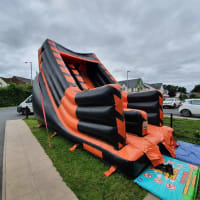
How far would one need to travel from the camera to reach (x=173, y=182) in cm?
185

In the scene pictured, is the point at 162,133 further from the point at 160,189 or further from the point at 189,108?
the point at 189,108

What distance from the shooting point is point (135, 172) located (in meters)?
1.97

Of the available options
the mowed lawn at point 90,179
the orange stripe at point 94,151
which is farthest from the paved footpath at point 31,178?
the orange stripe at point 94,151

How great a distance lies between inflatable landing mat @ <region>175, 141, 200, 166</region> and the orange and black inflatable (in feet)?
0.58

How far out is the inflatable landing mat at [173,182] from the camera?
1643 millimetres

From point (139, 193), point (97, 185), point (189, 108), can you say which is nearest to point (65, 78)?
point (97, 185)

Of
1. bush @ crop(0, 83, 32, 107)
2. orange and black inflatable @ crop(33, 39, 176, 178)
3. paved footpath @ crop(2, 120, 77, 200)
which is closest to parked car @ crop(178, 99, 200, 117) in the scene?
orange and black inflatable @ crop(33, 39, 176, 178)

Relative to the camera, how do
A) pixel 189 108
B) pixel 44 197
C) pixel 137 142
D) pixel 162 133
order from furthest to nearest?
1. pixel 189 108
2. pixel 162 133
3. pixel 137 142
4. pixel 44 197

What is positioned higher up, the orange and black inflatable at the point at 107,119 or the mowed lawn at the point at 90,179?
the orange and black inflatable at the point at 107,119

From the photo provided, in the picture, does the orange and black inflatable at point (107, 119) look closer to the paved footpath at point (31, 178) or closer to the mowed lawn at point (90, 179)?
the mowed lawn at point (90, 179)

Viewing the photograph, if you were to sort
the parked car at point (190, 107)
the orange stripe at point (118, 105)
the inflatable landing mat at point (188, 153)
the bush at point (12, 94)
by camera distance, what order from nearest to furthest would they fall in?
the orange stripe at point (118, 105), the inflatable landing mat at point (188, 153), the parked car at point (190, 107), the bush at point (12, 94)

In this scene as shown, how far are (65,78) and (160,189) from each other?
3.45m

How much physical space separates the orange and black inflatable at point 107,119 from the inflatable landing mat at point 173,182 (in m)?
0.17

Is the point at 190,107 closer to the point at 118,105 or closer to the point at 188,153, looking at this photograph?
the point at 188,153
